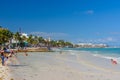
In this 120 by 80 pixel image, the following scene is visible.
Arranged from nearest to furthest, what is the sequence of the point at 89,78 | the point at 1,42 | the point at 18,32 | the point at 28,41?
the point at 89,78, the point at 1,42, the point at 18,32, the point at 28,41

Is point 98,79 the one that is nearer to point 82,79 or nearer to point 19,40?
point 82,79

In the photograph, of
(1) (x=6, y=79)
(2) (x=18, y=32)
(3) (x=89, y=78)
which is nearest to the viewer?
(1) (x=6, y=79)

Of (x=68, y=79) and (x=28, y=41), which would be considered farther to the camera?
(x=28, y=41)

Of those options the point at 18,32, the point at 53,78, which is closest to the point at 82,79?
the point at 53,78

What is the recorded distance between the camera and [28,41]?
18488cm

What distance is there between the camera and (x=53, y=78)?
1873 cm

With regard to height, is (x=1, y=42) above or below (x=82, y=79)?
above

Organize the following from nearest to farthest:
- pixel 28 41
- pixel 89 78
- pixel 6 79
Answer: pixel 6 79
pixel 89 78
pixel 28 41

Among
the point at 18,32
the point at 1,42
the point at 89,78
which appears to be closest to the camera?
the point at 89,78

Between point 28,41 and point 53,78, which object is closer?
point 53,78

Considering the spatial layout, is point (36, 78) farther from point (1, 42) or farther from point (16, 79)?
point (1, 42)

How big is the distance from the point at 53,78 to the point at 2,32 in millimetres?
96346

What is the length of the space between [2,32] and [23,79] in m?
96.7

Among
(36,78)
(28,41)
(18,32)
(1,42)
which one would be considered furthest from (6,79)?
(28,41)
